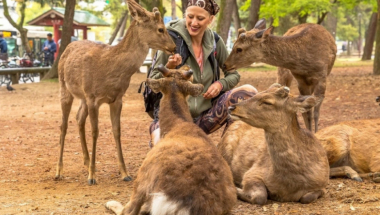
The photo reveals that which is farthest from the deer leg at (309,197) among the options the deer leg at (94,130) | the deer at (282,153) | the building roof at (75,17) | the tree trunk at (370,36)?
the building roof at (75,17)

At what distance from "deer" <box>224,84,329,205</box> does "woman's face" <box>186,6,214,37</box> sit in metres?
1.34

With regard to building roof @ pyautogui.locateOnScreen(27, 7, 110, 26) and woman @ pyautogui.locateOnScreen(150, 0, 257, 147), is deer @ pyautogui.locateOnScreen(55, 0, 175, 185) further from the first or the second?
building roof @ pyautogui.locateOnScreen(27, 7, 110, 26)

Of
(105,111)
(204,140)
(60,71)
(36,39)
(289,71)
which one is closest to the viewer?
(204,140)

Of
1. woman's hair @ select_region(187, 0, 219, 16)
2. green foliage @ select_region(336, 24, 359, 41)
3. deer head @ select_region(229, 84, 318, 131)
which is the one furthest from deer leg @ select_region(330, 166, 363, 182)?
green foliage @ select_region(336, 24, 359, 41)

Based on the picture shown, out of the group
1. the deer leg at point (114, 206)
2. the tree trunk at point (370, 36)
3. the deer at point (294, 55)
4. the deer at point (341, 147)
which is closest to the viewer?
the deer leg at point (114, 206)

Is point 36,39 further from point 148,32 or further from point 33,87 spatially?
point 148,32

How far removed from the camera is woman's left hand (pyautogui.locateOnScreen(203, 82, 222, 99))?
20.7 feet

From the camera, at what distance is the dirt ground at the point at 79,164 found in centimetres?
527

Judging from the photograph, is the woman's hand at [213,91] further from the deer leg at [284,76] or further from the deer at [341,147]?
the deer leg at [284,76]

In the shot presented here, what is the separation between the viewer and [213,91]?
630cm

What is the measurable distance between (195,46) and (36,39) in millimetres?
38585

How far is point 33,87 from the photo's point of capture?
1942 centimetres

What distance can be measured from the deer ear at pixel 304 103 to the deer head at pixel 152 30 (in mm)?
1701

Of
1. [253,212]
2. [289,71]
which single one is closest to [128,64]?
[253,212]
